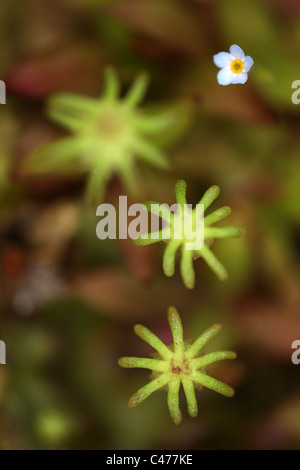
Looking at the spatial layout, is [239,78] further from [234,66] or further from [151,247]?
[151,247]

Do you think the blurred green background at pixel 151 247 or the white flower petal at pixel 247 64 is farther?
the blurred green background at pixel 151 247

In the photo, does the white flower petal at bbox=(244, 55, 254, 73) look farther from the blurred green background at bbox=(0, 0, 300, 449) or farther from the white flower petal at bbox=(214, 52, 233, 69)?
the blurred green background at bbox=(0, 0, 300, 449)

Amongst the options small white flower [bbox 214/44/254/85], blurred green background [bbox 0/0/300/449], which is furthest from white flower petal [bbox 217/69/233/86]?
blurred green background [bbox 0/0/300/449]

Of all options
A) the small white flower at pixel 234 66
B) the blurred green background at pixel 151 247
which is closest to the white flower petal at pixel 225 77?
the small white flower at pixel 234 66

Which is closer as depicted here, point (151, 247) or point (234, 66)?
point (234, 66)

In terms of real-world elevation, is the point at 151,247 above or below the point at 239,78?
above

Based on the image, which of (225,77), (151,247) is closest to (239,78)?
(225,77)

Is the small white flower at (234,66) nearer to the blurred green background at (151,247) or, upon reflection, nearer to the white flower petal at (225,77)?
the white flower petal at (225,77)
